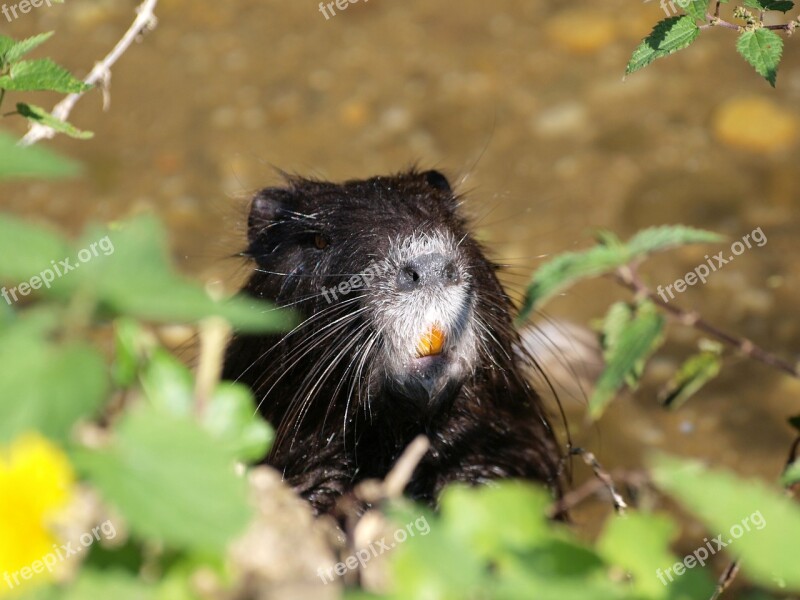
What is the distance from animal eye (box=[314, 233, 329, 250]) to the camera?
384cm

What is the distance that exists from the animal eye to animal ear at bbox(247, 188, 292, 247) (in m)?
0.37

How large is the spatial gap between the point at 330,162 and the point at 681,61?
7.95 ft

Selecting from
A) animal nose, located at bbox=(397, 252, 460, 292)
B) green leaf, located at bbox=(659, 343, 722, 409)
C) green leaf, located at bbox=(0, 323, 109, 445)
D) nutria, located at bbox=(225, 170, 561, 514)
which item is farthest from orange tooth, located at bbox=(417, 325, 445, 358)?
green leaf, located at bbox=(0, 323, 109, 445)

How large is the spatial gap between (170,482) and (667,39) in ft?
6.98

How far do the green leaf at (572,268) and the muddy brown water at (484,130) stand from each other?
3.34 m

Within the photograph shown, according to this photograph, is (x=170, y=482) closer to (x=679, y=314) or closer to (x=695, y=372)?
(x=679, y=314)

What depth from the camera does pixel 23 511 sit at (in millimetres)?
1200

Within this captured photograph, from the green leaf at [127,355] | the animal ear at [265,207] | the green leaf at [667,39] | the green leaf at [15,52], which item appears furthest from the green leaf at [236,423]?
the animal ear at [265,207]

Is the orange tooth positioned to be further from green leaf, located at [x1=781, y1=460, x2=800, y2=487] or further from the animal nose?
green leaf, located at [x1=781, y1=460, x2=800, y2=487]

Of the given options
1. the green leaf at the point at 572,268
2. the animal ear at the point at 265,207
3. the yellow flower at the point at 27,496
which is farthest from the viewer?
the animal ear at the point at 265,207

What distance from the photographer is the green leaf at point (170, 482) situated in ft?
4.02

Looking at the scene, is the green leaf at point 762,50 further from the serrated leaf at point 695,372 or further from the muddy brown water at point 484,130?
the muddy brown water at point 484,130

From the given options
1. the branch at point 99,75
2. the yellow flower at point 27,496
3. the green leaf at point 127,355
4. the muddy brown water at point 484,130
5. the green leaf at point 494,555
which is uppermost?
the yellow flower at point 27,496

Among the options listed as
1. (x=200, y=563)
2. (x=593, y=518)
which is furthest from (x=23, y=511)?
(x=593, y=518)
